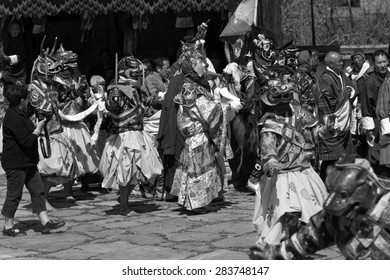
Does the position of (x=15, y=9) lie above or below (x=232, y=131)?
above

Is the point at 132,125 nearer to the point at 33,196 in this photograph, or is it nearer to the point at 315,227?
the point at 33,196

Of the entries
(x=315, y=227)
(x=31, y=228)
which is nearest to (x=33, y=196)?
(x=31, y=228)

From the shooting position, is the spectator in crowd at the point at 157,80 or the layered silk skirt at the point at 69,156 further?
the spectator in crowd at the point at 157,80

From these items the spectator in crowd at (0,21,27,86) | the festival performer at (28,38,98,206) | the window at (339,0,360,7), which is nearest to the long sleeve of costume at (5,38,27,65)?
the spectator in crowd at (0,21,27,86)

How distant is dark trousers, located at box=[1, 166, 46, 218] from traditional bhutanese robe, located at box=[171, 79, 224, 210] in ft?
5.56

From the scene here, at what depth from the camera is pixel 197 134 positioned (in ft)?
31.3

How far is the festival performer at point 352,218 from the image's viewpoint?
Answer: 4.62 meters

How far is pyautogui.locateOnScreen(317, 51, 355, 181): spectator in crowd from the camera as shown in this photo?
9.95m

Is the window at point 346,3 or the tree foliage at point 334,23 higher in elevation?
the window at point 346,3

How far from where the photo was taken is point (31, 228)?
911cm

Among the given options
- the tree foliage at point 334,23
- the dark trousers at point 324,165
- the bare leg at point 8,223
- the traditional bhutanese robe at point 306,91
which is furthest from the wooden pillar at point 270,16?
the tree foliage at point 334,23

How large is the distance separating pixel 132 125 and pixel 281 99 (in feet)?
9.81

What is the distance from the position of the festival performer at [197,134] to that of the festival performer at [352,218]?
180 inches

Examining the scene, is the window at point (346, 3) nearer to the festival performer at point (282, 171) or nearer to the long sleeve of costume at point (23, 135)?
the long sleeve of costume at point (23, 135)
